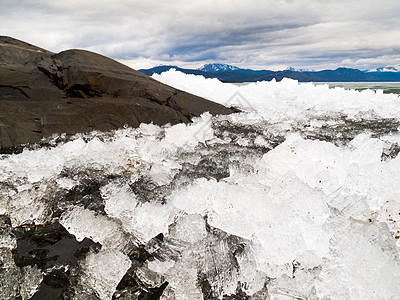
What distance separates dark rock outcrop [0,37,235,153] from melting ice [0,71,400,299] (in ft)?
3.27

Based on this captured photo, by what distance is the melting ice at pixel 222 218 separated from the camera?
1.39 m

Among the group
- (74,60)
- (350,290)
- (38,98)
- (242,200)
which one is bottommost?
(350,290)

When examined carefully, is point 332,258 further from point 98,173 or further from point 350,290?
point 98,173

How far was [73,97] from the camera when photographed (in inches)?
194

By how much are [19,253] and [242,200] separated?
5.00 ft

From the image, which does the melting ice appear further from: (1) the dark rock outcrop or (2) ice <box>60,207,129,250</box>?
(1) the dark rock outcrop

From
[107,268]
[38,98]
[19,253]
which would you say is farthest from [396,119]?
[38,98]

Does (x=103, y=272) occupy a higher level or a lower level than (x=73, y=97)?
lower

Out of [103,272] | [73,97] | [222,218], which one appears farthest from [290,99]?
[103,272]

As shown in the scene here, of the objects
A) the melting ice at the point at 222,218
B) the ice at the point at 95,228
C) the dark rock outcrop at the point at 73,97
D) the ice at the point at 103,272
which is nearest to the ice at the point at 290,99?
the dark rock outcrop at the point at 73,97

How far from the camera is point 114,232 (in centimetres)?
178

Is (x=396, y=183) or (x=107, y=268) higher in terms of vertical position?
(x=396, y=183)

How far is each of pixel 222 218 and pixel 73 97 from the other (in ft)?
14.4

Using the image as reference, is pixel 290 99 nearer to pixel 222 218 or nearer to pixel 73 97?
pixel 73 97
